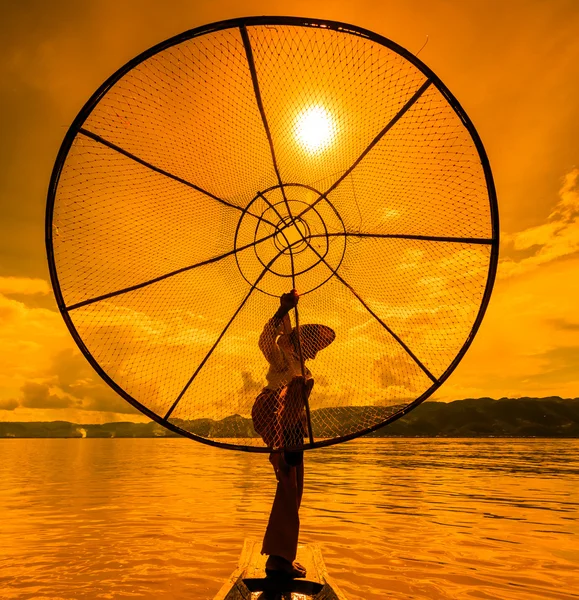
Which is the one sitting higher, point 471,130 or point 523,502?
point 471,130

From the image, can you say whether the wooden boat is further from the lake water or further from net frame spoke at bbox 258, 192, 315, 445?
the lake water

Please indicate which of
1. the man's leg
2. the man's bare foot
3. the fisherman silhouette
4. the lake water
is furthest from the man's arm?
the lake water

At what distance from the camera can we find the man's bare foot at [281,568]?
10.6 ft

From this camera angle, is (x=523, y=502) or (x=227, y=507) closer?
(x=227, y=507)

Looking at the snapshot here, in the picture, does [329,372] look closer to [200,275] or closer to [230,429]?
[230,429]

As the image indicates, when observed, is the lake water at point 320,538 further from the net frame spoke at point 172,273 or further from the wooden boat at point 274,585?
the net frame spoke at point 172,273

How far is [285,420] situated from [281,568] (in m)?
0.84

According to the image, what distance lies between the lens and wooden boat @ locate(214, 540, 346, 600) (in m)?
2.88

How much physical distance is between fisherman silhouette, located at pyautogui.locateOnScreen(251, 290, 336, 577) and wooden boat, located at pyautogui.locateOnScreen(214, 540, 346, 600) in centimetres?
10

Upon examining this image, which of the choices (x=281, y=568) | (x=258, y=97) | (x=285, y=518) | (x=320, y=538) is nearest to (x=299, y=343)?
(x=285, y=518)

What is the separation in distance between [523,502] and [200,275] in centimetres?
982

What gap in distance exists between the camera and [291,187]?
3.71 m

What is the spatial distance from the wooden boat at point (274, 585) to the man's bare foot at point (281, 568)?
43 millimetres

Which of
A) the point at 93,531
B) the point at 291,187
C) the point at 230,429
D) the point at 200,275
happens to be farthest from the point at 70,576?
the point at 291,187
